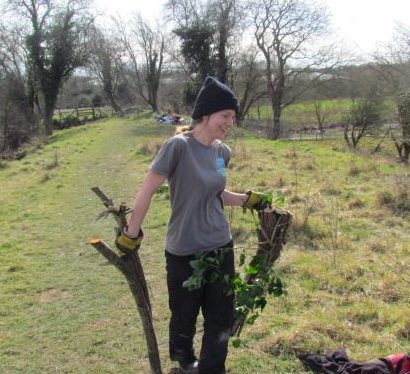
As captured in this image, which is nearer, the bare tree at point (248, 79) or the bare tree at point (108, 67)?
the bare tree at point (248, 79)

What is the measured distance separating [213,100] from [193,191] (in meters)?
0.51

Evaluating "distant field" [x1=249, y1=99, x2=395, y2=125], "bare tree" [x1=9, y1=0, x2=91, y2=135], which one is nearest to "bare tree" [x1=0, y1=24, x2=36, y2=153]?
"bare tree" [x1=9, y1=0, x2=91, y2=135]

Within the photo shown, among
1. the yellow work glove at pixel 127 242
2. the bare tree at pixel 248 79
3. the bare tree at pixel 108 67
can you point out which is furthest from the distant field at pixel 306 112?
the yellow work glove at pixel 127 242

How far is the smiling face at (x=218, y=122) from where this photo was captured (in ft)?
8.80

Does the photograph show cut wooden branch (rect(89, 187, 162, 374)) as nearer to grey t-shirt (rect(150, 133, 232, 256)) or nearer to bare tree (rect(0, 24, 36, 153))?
grey t-shirt (rect(150, 133, 232, 256))

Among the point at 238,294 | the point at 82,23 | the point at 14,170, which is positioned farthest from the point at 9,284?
the point at 82,23

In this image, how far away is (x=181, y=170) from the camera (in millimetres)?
2670

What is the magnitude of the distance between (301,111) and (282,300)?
127 feet

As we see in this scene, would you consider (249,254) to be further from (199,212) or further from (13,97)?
(13,97)

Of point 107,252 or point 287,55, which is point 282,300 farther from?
point 287,55

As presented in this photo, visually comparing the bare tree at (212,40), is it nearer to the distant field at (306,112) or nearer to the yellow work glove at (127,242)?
the distant field at (306,112)

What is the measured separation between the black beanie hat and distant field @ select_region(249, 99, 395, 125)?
33460mm

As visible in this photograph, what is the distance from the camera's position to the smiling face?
2682 millimetres

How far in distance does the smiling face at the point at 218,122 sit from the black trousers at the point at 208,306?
67 cm
